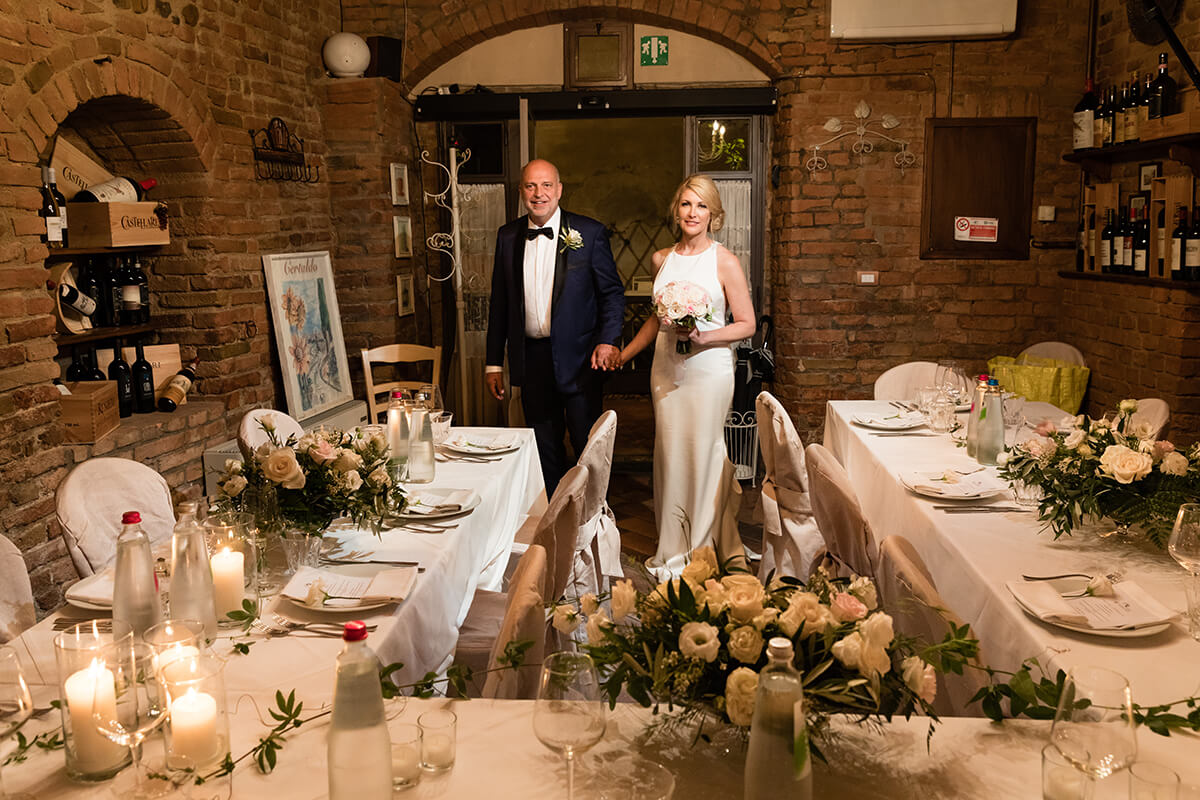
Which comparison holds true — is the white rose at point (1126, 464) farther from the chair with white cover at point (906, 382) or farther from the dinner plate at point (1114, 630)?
the chair with white cover at point (906, 382)

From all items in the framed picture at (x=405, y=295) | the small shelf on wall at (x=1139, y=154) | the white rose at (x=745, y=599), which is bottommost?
the white rose at (x=745, y=599)

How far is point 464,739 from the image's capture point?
1.49 metres

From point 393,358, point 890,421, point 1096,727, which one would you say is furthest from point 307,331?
point 1096,727

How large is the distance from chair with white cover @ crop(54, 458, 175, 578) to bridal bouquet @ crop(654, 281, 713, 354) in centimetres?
209

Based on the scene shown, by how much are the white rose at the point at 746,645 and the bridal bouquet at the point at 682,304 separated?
2.84 m

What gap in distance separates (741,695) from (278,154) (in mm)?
4623

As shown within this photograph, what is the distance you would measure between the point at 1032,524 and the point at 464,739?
1.72m

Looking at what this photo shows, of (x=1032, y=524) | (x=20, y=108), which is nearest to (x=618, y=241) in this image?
(x=20, y=108)

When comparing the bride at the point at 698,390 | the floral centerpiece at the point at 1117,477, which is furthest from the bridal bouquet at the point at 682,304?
the floral centerpiece at the point at 1117,477

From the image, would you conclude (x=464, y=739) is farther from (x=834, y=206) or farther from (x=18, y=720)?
(x=834, y=206)

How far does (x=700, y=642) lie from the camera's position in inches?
51.4

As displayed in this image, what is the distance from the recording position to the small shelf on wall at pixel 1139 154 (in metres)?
4.30

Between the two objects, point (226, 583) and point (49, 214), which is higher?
point (49, 214)

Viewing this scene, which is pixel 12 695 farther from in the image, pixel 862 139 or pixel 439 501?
pixel 862 139
